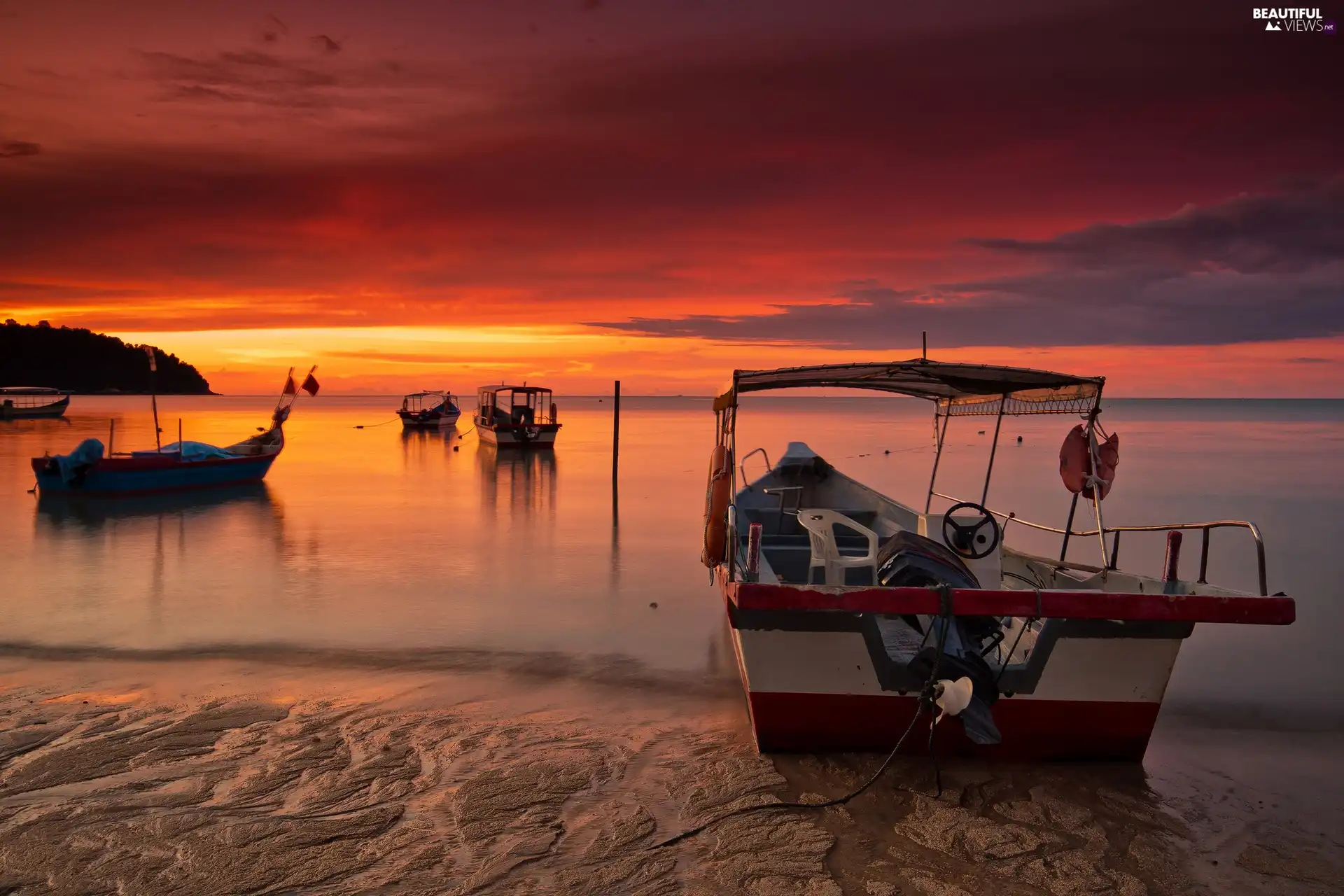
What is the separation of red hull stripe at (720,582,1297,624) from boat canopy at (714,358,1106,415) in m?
2.10

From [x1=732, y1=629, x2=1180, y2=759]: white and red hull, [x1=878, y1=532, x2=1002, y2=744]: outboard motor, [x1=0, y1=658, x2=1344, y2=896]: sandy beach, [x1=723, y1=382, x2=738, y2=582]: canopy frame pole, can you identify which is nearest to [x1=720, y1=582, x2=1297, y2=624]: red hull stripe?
[x1=878, y1=532, x2=1002, y2=744]: outboard motor

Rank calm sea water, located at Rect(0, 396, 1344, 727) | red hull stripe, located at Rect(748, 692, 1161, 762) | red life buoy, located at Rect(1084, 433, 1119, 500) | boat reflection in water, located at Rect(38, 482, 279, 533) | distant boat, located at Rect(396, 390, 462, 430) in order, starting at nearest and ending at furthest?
1. red hull stripe, located at Rect(748, 692, 1161, 762)
2. red life buoy, located at Rect(1084, 433, 1119, 500)
3. calm sea water, located at Rect(0, 396, 1344, 727)
4. boat reflection in water, located at Rect(38, 482, 279, 533)
5. distant boat, located at Rect(396, 390, 462, 430)

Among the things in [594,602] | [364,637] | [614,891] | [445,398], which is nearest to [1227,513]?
[594,602]

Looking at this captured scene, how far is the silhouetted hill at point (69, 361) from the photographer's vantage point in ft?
424

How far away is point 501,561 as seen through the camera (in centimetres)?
1522

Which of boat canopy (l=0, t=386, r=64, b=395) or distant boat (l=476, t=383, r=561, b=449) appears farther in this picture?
boat canopy (l=0, t=386, r=64, b=395)

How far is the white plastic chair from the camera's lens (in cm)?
627

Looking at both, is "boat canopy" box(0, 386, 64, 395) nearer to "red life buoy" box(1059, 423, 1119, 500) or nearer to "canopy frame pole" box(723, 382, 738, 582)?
"canopy frame pole" box(723, 382, 738, 582)

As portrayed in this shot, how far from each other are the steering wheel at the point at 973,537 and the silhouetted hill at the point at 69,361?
13411 centimetres

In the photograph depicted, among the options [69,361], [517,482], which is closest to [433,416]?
[517,482]

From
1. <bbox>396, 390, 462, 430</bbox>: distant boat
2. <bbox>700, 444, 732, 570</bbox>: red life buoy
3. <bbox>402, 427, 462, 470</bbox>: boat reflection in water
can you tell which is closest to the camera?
<bbox>700, 444, 732, 570</bbox>: red life buoy

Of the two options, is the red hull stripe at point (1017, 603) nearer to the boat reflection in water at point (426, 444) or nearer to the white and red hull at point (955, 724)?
the white and red hull at point (955, 724)

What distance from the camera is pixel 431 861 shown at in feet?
15.0

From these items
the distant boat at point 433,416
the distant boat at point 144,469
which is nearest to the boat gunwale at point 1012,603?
the distant boat at point 144,469
